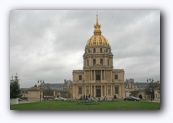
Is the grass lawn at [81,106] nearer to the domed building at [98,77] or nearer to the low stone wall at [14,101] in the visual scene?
the low stone wall at [14,101]

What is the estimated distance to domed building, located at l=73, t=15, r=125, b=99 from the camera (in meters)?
11.7

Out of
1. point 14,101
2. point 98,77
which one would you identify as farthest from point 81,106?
point 98,77

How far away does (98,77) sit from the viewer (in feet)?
50.9

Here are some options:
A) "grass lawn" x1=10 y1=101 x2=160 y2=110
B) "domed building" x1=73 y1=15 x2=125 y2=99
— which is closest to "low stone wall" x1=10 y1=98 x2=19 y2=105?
"grass lawn" x1=10 y1=101 x2=160 y2=110

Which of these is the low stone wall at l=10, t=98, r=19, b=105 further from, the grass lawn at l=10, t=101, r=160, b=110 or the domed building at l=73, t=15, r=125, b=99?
the domed building at l=73, t=15, r=125, b=99

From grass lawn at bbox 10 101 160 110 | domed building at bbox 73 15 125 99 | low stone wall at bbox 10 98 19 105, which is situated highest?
domed building at bbox 73 15 125 99

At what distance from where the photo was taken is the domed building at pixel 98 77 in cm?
1175

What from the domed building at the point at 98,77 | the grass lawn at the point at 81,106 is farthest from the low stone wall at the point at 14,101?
the domed building at the point at 98,77

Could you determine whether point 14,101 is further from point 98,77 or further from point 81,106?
point 98,77

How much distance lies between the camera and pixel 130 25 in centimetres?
1012

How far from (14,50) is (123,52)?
8.82ft

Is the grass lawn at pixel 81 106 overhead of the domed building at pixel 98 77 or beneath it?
beneath
